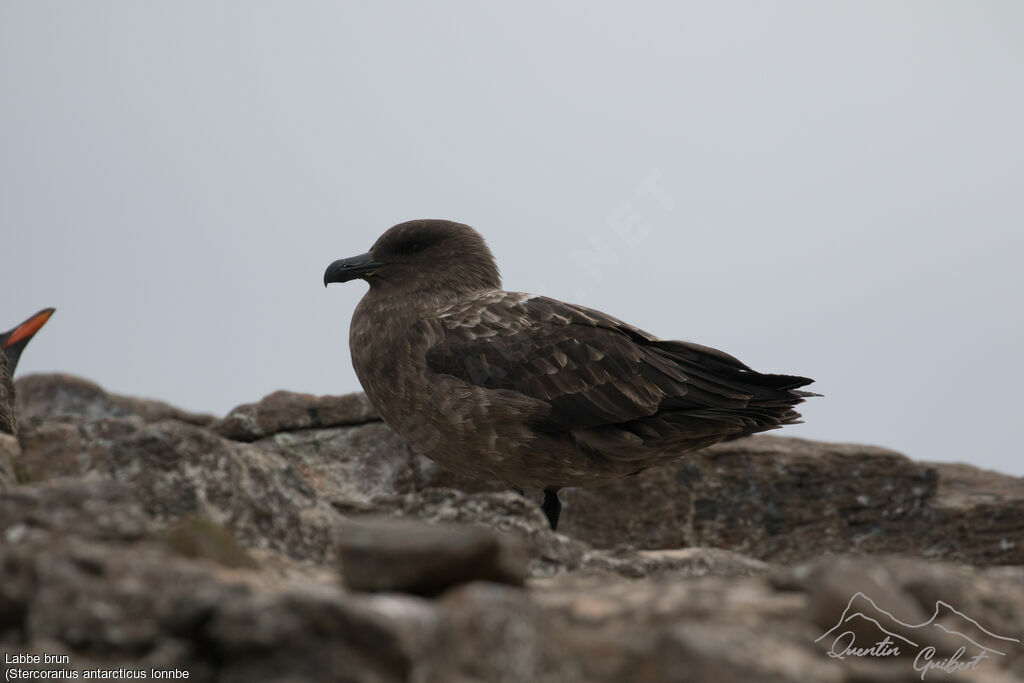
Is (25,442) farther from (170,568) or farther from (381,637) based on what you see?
(381,637)

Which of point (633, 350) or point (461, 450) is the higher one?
point (633, 350)

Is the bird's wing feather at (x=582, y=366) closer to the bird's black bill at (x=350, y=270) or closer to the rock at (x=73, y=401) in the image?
the bird's black bill at (x=350, y=270)

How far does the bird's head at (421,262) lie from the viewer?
6.74 metres

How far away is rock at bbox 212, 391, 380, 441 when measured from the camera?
8203 mm

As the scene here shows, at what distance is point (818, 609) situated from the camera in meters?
2.34

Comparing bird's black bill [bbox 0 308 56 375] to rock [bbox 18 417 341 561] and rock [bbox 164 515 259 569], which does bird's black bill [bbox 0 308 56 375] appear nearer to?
rock [bbox 18 417 341 561]

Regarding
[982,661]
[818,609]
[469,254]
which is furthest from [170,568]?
[469,254]

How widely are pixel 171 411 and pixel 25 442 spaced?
7664 mm

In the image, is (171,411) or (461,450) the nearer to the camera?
(461,450)

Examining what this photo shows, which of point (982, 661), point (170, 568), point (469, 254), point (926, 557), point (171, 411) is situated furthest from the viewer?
point (171, 411)

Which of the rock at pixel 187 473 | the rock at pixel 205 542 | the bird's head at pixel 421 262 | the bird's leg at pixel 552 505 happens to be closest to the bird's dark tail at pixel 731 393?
the bird's leg at pixel 552 505

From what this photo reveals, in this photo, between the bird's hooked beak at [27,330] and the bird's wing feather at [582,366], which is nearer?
the bird's wing feather at [582,366]

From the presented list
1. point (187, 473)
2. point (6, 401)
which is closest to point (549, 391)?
point (6, 401)

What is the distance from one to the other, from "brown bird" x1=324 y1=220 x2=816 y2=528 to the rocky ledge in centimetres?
156
